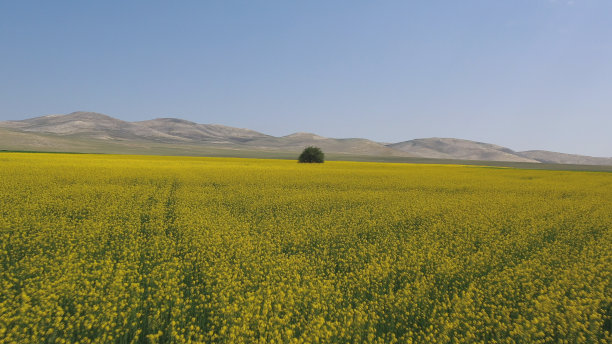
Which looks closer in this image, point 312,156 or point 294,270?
point 294,270

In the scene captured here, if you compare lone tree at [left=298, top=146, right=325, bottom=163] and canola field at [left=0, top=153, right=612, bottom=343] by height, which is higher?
lone tree at [left=298, top=146, right=325, bottom=163]

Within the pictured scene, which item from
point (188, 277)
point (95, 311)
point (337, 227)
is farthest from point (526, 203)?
point (95, 311)

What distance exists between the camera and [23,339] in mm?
3809

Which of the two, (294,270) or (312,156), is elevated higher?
(312,156)

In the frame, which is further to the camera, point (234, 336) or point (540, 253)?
point (540, 253)

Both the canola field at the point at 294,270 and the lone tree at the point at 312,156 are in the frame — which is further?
the lone tree at the point at 312,156

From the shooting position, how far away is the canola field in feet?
14.0

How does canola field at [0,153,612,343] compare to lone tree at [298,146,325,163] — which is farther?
lone tree at [298,146,325,163]

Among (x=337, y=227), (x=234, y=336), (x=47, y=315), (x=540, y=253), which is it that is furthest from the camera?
(x=337, y=227)

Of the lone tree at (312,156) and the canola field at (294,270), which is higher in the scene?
the lone tree at (312,156)

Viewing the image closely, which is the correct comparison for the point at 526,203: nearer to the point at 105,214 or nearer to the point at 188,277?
the point at 188,277

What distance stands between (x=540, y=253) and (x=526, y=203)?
29.8 ft

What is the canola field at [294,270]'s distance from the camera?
14.0ft

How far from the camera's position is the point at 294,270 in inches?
235
